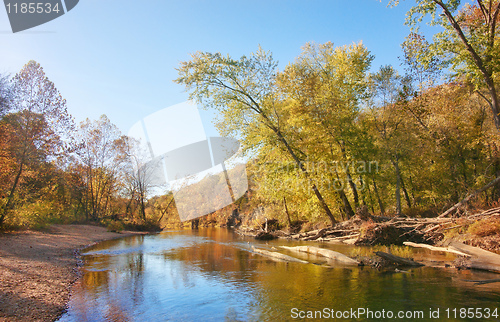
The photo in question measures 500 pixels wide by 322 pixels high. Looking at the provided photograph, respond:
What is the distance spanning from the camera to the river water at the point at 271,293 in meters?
6.64

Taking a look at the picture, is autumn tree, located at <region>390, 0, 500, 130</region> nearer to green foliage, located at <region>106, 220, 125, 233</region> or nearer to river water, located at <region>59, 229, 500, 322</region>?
river water, located at <region>59, 229, 500, 322</region>

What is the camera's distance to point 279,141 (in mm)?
22281

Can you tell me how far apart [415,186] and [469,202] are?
993 centimetres

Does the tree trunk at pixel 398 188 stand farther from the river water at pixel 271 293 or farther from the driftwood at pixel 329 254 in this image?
the driftwood at pixel 329 254

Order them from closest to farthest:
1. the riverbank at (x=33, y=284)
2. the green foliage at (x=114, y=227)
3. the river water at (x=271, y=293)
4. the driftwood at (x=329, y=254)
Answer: the riverbank at (x=33, y=284)
the river water at (x=271, y=293)
the driftwood at (x=329, y=254)
the green foliage at (x=114, y=227)

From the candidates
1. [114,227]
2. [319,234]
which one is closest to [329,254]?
[319,234]

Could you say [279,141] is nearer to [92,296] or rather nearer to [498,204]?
[498,204]

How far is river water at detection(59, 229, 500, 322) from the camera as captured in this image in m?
6.64

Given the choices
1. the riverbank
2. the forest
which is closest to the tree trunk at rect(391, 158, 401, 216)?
the forest

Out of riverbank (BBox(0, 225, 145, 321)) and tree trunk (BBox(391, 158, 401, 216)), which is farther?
tree trunk (BBox(391, 158, 401, 216))

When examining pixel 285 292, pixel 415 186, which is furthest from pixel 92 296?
pixel 415 186

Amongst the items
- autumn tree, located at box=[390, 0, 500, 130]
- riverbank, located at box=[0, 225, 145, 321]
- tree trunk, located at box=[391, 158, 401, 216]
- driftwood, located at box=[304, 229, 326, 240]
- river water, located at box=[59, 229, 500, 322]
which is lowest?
driftwood, located at box=[304, 229, 326, 240]

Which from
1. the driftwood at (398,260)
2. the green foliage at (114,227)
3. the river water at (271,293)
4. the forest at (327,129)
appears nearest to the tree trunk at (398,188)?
the forest at (327,129)

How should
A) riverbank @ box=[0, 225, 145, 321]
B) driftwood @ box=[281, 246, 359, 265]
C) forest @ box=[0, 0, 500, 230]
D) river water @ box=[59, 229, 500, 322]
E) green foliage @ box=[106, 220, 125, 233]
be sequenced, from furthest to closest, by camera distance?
green foliage @ box=[106, 220, 125, 233] → forest @ box=[0, 0, 500, 230] → driftwood @ box=[281, 246, 359, 265] → river water @ box=[59, 229, 500, 322] → riverbank @ box=[0, 225, 145, 321]
